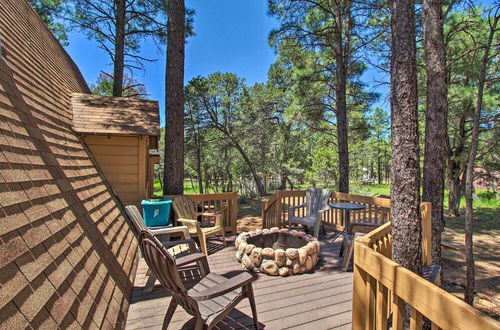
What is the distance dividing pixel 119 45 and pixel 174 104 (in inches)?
196

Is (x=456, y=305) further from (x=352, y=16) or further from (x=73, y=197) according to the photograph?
(x=352, y=16)

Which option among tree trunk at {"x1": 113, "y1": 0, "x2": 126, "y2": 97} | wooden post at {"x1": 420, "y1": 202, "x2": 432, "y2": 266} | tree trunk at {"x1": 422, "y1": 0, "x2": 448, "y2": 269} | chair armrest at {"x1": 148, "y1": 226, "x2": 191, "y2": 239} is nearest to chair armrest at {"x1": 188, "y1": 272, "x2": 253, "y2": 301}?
chair armrest at {"x1": 148, "y1": 226, "x2": 191, "y2": 239}

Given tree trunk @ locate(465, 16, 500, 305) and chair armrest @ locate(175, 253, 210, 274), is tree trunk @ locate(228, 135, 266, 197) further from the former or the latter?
chair armrest @ locate(175, 253, 210, 274)

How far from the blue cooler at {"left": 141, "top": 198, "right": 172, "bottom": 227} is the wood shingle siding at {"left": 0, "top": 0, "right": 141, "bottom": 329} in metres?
0.37

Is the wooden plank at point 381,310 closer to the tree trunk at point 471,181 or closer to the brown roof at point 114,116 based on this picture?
the tree trunk at point 471,181

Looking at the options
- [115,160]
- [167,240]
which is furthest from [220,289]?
[115,160]

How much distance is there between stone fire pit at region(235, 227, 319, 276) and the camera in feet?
10.6

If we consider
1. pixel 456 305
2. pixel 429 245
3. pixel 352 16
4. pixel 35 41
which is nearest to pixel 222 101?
pixel 352 16

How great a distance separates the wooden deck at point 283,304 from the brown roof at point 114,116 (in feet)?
7.35

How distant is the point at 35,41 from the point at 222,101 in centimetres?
962

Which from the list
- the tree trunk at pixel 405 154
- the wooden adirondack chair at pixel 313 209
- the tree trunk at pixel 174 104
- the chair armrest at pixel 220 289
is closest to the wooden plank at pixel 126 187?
the tree trunk at pixel 174 104

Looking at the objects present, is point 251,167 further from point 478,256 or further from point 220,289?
point 220,289

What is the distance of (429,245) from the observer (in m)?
3.51

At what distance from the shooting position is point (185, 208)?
179 inches
